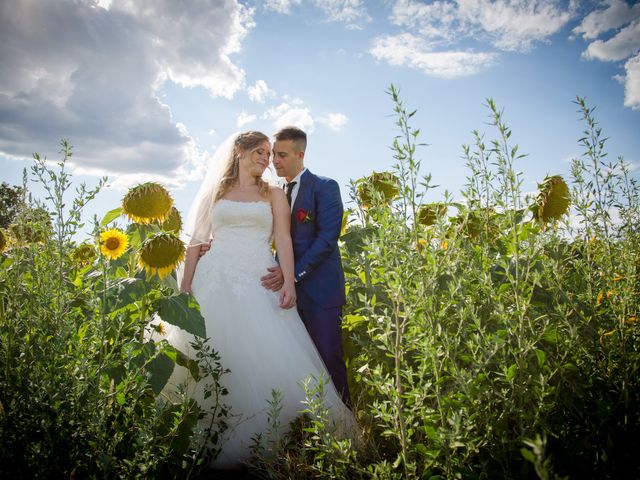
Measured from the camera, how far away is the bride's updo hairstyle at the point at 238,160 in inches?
131

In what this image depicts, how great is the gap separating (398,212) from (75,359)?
1.62 metres

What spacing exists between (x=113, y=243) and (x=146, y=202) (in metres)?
0.65

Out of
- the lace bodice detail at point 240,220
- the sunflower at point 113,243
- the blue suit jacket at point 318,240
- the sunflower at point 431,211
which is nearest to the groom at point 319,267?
the blue suit jacket at point 318,240

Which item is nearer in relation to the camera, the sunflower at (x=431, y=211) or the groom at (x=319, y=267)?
the sunflower at (x=431, y=211)

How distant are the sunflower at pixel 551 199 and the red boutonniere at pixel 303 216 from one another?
5.35 feet

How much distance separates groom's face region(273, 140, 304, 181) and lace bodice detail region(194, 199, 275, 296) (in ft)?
1.54

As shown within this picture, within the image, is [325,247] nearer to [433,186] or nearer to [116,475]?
[433,186]

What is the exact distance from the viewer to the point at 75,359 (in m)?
1.88

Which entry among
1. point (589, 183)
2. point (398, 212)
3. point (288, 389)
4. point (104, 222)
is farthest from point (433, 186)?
point (104, 222)

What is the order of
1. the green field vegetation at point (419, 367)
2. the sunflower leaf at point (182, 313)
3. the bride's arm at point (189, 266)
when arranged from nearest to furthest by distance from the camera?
the green field vegetation at point (419, 367)
the sunflower leaf at point (182, 313)
the bride's arm at point (189, 266)

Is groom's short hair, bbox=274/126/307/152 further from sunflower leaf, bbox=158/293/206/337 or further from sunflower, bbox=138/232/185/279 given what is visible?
sunflower leaf, bbox=158/293/206/337

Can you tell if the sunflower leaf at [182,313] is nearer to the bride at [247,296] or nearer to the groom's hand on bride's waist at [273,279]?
the bride at [247,296]

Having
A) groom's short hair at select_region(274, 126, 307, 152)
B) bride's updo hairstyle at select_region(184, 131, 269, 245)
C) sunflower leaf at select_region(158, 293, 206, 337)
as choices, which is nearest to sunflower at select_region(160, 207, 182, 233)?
bride's updo hairstyle at select_region(184, 131, 269, 245)

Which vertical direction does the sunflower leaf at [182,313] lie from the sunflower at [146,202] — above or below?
below
